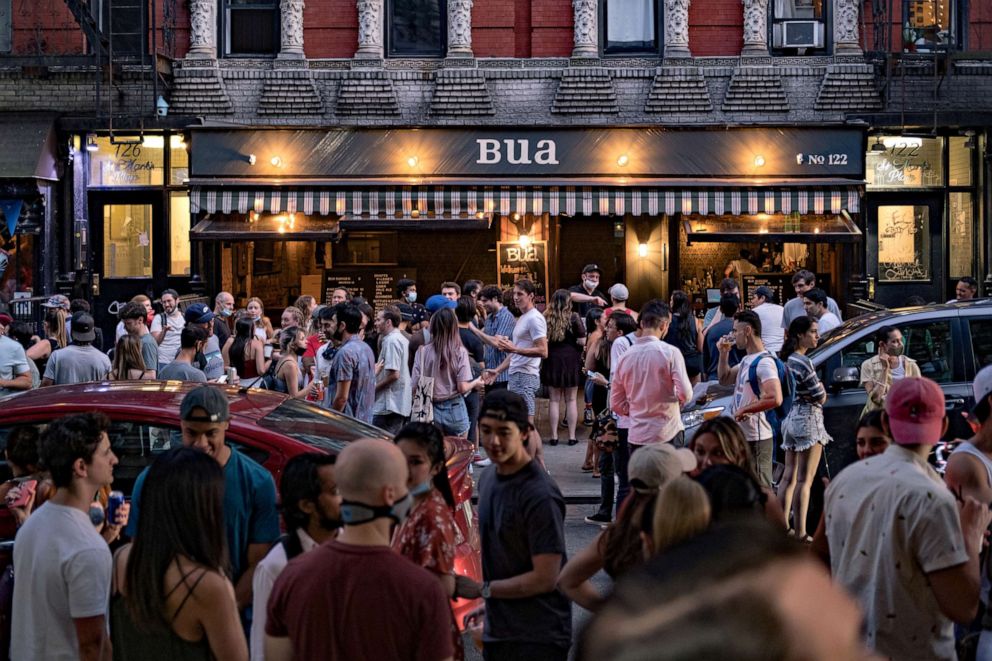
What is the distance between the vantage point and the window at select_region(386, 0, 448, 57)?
2134cm

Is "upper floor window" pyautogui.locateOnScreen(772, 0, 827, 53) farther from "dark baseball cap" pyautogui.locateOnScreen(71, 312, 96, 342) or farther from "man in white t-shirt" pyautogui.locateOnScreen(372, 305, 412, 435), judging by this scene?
"dark baseball cap" pyautogui.locateOnScreen(71, 312, 96, 342)

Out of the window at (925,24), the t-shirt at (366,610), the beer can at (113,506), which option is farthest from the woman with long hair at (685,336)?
the t-shirt at (366,610)

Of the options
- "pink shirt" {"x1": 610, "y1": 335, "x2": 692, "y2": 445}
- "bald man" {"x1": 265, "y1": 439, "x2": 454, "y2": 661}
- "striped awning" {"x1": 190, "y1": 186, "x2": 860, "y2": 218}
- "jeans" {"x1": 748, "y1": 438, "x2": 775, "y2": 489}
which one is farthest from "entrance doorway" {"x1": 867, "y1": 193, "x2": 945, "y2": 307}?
→ "bald man" {"x1": 265, "y1": 439, "x2": 454, "y2": 661}

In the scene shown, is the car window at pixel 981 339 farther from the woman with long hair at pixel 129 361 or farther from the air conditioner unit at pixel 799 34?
the air conditioner unit at pixel 799 34

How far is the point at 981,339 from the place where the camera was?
1102cm

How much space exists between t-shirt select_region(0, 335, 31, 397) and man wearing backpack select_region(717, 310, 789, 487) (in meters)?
6.25

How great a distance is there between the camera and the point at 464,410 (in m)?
12.3

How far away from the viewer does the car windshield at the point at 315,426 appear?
740 cm

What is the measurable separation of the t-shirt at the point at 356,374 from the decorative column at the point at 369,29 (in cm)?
1075

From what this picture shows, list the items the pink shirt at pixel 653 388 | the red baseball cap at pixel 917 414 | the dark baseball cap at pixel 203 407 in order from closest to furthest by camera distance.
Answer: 1. the red baseball cap at pixel 917 414
2. the dark baseball cap at pixel 203 407
3. the pink shirt at pixel 653 388

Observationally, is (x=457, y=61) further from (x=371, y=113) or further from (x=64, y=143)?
(x=64, y=143)

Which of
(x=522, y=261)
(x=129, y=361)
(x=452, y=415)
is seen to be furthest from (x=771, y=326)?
(x=129, y=361)

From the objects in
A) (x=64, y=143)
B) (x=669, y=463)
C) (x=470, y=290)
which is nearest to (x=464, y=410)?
(x=470, y=290)

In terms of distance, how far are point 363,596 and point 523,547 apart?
1392 mm
